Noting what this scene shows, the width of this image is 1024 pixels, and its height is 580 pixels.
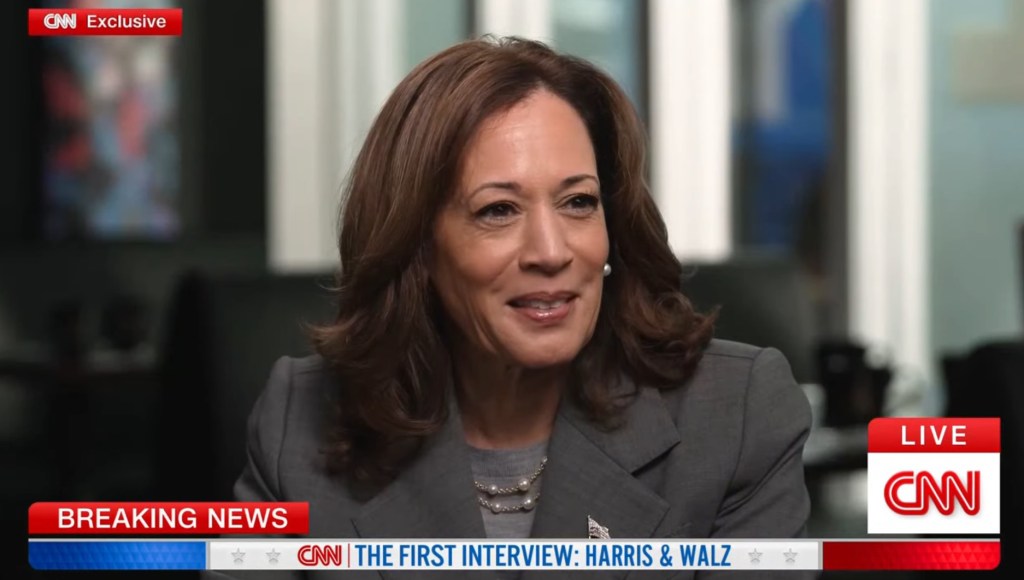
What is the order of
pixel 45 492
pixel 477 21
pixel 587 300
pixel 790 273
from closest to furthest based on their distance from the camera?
1. pixel 587 300
2. pixel 477 21
3. pixel 45 492
4. pixel 790 273

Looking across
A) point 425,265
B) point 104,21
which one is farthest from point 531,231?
point 104,21

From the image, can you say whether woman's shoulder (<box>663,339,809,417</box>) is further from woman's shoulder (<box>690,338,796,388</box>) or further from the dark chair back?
the dark chair back

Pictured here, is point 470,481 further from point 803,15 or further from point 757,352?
point 803,15

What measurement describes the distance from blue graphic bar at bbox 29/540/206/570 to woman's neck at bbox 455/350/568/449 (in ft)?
0.83

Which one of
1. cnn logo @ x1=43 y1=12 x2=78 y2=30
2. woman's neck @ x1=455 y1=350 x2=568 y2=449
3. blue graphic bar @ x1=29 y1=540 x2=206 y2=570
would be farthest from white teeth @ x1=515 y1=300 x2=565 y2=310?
cnn logo @ x1=43 y1=12 x2=78 y2=30

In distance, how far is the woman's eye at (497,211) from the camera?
1150 millimetres

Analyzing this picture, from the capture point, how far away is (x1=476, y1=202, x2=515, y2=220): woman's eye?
3.77 feet

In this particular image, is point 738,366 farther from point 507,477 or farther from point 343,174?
point 343,174

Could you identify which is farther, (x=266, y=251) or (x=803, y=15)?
(x=266, y=251)

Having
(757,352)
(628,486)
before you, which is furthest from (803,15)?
(628,486)

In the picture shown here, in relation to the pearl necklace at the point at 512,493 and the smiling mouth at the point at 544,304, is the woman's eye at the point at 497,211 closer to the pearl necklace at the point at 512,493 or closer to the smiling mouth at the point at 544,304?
the smiling mouth at the point at 544,304

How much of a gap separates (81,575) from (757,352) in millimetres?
659

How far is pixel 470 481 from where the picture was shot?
123 cm

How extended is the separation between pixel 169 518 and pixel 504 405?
0.30 meters
